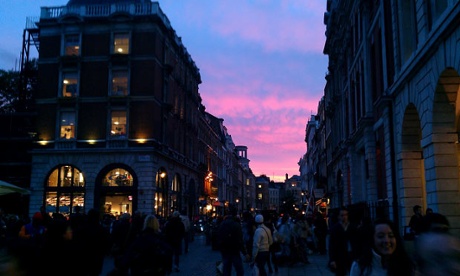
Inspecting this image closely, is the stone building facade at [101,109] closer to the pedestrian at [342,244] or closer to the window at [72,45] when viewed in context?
the window at [72,45]

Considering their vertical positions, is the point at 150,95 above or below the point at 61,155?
above

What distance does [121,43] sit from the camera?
122ft

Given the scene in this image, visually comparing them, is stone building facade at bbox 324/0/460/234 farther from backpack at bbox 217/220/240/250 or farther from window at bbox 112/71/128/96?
window at bbox 112/71/128/96

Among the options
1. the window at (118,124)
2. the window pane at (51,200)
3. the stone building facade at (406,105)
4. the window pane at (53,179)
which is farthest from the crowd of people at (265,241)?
the window pane at (53,179)

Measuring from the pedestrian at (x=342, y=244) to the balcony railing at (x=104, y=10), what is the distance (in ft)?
101

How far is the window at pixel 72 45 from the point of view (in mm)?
37594

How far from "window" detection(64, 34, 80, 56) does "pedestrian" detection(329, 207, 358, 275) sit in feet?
107

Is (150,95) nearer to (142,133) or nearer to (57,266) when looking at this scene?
(142,133)

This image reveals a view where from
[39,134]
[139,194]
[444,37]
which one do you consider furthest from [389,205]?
[39,134]

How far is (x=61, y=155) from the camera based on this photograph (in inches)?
1427

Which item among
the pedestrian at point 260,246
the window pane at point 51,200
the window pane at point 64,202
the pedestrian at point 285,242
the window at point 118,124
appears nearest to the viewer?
the pedestrian at point 260,246

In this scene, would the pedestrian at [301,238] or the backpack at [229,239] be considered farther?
the pedestrian at [301,238]

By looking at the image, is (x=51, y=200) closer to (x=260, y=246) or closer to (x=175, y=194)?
(x=175, y=194)

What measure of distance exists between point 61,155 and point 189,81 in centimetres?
1908
